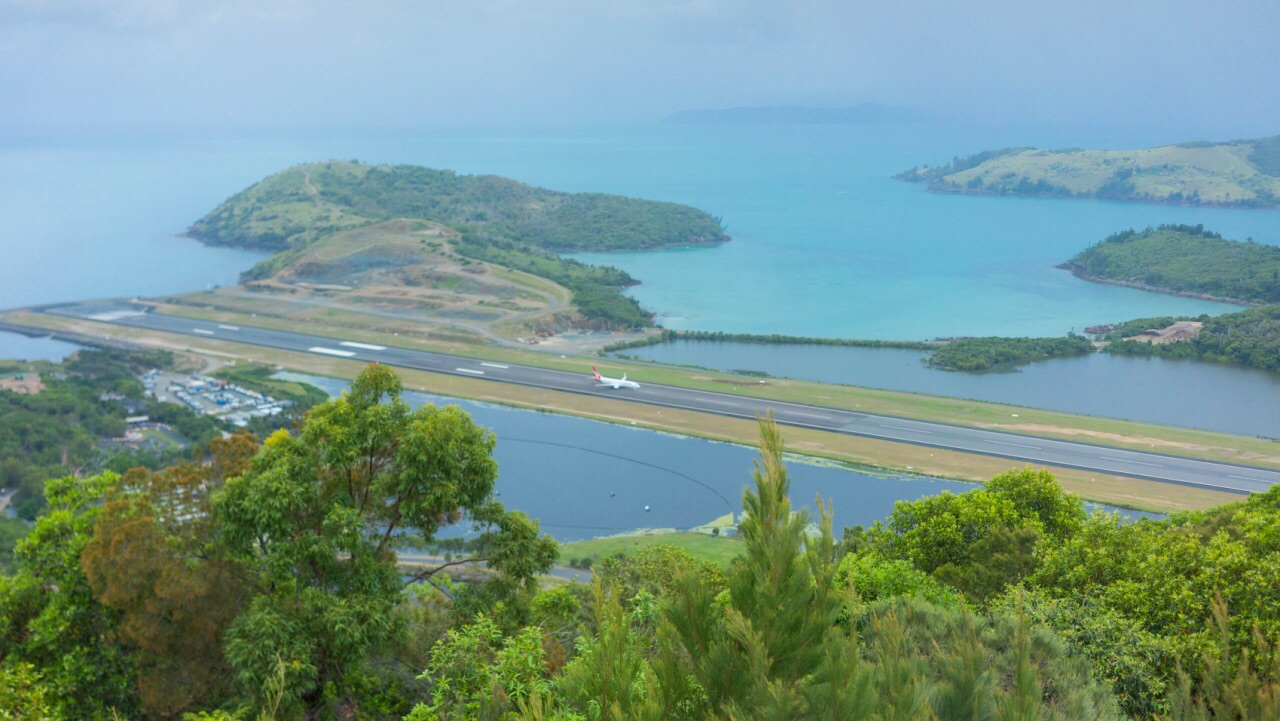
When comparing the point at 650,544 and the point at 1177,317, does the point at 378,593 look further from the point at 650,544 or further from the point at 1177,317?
the point at 1177,317

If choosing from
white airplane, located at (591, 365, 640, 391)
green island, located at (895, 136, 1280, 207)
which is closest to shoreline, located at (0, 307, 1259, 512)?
white airplane, located at (591, 365, 640, 391)

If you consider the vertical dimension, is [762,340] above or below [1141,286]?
below

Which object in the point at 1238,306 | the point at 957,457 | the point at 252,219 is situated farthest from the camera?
the point at 252,219

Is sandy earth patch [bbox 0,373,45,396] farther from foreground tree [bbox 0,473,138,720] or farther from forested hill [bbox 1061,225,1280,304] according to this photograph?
forested hill [bbox 1061,225,1280,304]

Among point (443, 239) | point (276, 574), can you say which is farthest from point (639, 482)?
point (443, 239)

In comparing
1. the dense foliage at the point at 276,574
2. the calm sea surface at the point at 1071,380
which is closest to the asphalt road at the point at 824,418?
the calm sea surface at the point at 1071,380

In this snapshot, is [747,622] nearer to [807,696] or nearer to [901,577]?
[807,696]

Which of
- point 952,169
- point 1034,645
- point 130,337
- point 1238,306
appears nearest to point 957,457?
point 1034,645
